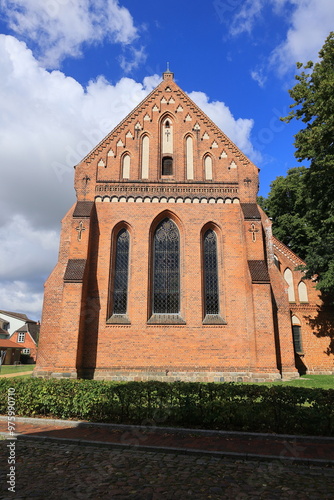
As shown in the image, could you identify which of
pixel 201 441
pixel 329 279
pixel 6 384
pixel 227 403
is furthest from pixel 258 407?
pixel 329 279

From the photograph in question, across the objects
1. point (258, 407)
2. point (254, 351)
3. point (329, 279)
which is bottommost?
point (258, 407)

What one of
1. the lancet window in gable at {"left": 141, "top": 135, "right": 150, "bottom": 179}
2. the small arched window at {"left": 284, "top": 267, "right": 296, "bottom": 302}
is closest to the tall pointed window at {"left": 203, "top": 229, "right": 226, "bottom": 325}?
the lancet window in gable at {"left": 141, "top": 135, "right": 150, "bottom": 179}

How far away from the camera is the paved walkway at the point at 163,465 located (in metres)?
4.82

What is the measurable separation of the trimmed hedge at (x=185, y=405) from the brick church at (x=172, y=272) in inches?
212

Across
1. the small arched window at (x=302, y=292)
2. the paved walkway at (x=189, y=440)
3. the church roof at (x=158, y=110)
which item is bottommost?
the paved walkway at (x=189, y=440)

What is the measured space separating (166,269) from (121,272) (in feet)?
7.77

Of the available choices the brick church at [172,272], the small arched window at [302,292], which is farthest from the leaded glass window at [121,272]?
the small arched window at [302,292]

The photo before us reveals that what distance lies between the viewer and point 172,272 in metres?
17.4

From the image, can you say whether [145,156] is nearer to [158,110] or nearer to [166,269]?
[158,110]

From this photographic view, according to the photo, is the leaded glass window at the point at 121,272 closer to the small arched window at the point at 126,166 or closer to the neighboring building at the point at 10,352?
the small arched window at the point at 126,166

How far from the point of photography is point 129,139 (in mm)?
19078

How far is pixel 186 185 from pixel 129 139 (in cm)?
435

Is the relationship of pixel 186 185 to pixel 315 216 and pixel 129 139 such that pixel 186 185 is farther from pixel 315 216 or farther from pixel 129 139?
pixel 315 216

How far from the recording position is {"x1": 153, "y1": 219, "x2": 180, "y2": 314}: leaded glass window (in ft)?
55.6
